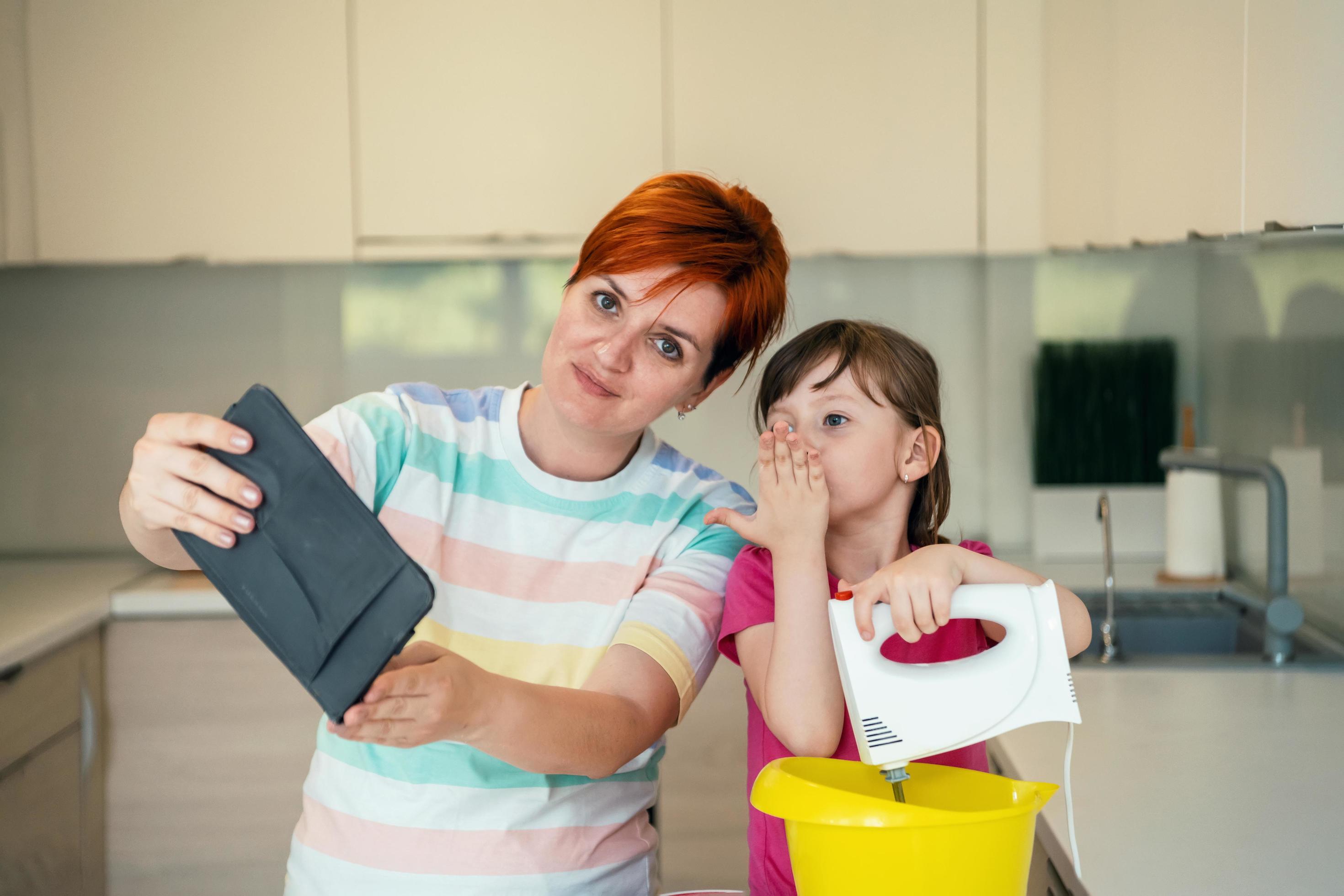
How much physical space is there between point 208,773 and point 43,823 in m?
0.30

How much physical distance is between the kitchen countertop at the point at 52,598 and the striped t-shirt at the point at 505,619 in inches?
43.1

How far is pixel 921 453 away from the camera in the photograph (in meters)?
1.11

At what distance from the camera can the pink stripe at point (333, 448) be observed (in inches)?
41.2

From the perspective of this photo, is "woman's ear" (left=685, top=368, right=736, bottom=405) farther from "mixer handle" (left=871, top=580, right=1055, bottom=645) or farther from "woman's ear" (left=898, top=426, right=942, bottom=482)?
"mixer handle" (left=871, top=580, right=1055, bottom=645)

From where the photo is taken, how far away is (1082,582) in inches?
89.5

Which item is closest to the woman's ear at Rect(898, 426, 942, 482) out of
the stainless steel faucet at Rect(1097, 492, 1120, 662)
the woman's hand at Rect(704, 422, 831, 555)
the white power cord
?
the woman's hand at Rect(704, 422, 831, 555)

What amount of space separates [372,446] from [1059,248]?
1744 mm

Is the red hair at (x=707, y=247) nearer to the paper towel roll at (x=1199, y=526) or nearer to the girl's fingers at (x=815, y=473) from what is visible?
the girl's fingers at (x=815, y=473)

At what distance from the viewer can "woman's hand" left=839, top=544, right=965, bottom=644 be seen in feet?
2.53

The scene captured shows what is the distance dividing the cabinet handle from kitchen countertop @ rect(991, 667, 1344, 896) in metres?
1.74

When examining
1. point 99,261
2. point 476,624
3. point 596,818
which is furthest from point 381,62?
point 596,818

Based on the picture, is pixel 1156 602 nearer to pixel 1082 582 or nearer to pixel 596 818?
pixel 1082 582

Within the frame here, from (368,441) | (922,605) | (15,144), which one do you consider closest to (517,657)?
(368,441)

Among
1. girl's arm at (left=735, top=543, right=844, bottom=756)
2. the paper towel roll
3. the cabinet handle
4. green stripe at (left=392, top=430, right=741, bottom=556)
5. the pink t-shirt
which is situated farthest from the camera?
Answer: the paper towel roll
